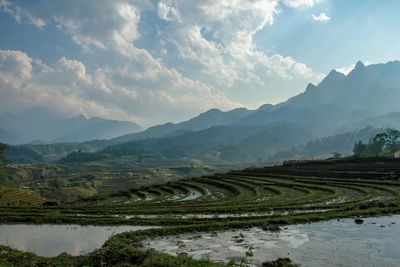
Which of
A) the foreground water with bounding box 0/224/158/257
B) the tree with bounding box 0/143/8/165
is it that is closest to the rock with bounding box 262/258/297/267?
the foreground water with bounding box 0/224/158/257

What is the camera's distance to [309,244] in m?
22.5

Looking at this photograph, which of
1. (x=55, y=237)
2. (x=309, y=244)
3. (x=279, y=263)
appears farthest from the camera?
(x=55, y=237)

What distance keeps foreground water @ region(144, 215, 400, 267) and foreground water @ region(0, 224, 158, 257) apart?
4.31 m

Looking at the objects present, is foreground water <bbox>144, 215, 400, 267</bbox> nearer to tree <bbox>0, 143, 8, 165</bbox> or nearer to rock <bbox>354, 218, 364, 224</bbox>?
rock <bbox>354, 218, 364, 224</bbox>

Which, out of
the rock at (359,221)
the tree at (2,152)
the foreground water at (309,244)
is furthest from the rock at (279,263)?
the tree at (2,152)

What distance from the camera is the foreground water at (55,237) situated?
960 inches

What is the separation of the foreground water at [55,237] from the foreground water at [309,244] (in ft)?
14.1

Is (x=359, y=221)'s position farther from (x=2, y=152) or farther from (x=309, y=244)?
(x=2, y=152)

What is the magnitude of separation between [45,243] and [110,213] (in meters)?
12.7

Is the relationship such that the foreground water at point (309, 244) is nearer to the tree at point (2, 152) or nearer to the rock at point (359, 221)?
the rock at point (359, 221)

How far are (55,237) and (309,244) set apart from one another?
1779cm

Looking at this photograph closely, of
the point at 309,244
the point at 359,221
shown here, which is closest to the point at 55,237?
the point at 309,244

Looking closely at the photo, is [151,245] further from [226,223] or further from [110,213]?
[110,213]

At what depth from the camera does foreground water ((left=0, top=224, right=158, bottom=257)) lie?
2438 cm
